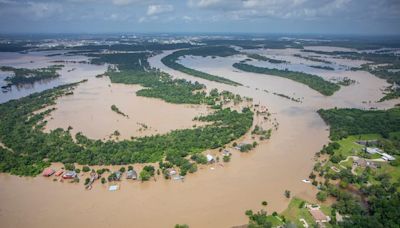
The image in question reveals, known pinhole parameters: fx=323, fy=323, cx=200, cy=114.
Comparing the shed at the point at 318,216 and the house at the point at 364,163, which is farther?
the house at the point at 364,163

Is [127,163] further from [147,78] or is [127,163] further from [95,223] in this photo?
[147,78]

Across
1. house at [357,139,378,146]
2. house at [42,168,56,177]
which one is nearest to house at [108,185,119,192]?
house at [42,168,56,177]

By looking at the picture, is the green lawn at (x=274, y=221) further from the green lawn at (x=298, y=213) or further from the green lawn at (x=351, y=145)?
the green lawn at (x=351, y=145)

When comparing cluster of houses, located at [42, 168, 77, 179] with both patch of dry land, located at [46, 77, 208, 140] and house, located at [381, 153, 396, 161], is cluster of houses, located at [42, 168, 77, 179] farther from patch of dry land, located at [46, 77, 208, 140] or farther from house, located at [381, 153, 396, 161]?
house, located at [381, 153, 396, 161]

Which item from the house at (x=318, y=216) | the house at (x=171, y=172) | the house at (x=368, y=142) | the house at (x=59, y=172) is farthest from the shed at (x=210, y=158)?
the house at (x=368, y=142)

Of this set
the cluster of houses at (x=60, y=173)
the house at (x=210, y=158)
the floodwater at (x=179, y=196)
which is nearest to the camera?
the floodwater at (x=179, y=196)

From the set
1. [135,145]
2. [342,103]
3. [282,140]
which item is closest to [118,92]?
[135,145]

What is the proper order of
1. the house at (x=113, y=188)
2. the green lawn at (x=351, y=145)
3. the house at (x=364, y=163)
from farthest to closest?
the green lawn at (x=351, y=145) → the house at (x=364, y=163) → the house at (x=113, y=188)
